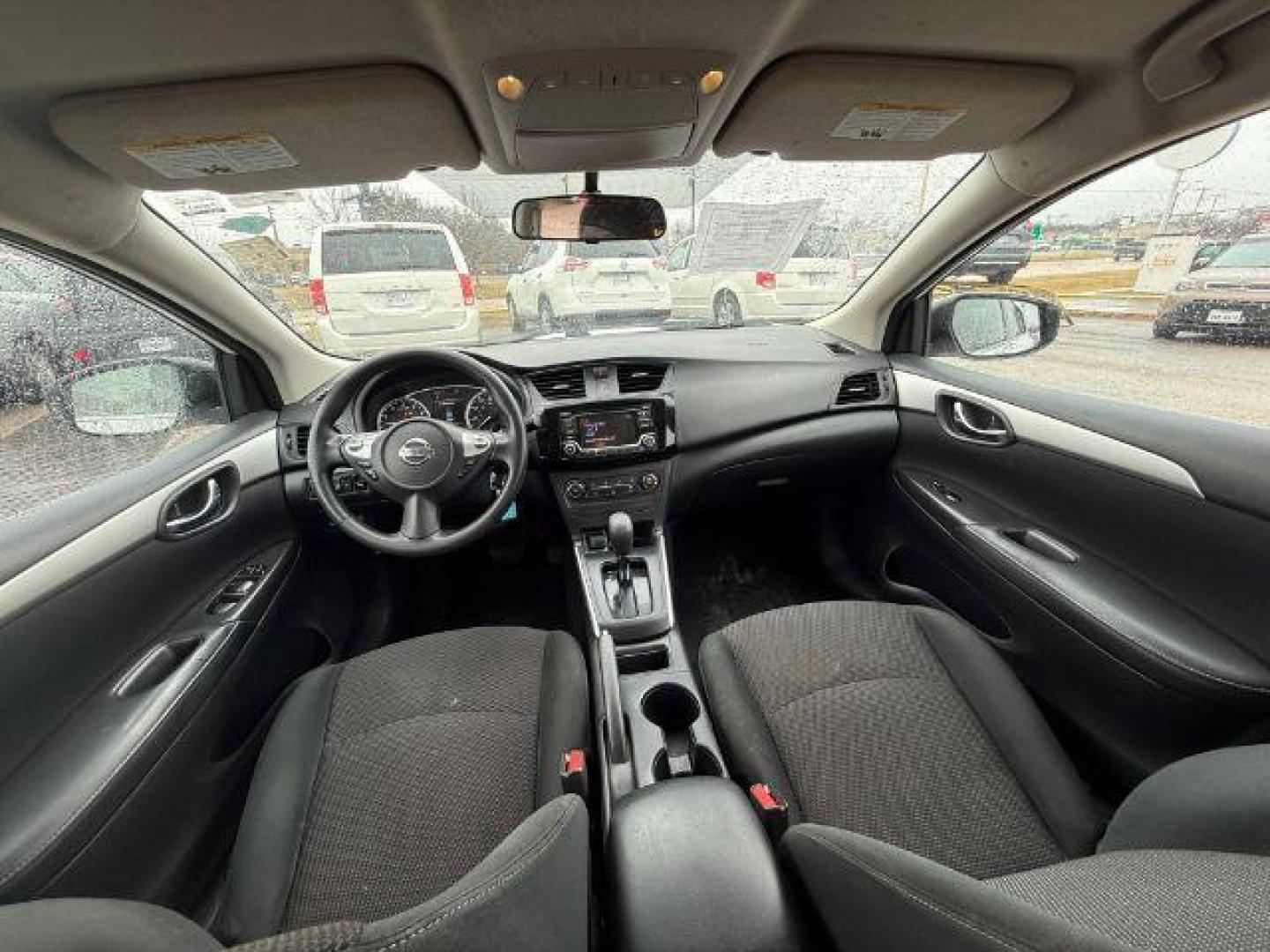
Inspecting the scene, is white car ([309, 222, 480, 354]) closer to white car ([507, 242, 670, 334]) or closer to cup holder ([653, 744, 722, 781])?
white car ([507, 242, 670, 334])

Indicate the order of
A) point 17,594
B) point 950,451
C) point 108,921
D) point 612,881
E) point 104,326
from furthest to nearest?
point 950,451 < point 104,326 < point 17,594 < point 612,881 < point 108,921

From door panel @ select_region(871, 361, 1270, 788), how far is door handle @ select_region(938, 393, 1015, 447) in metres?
0.01

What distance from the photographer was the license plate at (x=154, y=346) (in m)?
1.95

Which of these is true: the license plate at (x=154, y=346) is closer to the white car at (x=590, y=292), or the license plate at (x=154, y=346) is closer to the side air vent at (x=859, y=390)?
the white car at (x=590, y=292)

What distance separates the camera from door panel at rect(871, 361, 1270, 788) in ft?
4.57

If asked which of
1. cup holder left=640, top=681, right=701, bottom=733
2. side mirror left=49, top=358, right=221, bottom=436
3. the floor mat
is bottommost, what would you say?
the floor mat

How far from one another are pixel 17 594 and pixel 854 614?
1.92 m

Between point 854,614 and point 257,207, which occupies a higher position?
point 257,207

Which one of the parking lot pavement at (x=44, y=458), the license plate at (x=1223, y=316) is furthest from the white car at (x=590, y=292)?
the license plate at (x=1223, y=316)

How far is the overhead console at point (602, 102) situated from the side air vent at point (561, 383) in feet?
2.63

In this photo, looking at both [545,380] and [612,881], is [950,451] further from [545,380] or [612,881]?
[612,881]

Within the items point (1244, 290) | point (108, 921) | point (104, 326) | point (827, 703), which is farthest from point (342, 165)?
point (1244, 290)

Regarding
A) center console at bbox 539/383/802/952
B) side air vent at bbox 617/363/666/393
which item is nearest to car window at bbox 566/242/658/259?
side air vent at bbox 617/363/666/393

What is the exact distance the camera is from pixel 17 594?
1.26 meters
